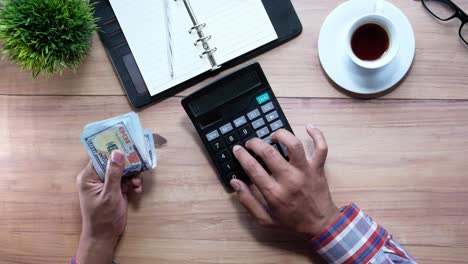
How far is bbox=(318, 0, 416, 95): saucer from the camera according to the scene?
75 centimetres

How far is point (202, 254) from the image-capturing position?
2.55 ft

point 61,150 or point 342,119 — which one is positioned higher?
point 61,150

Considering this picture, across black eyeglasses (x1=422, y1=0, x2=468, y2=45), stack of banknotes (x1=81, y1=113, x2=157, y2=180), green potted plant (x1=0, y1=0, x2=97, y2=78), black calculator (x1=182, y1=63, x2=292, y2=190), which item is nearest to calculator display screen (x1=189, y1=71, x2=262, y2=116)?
black calculator (x1=182, y1=63, x2=292, y2=190)

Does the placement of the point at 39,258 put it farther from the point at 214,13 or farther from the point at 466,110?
the point at 466,110

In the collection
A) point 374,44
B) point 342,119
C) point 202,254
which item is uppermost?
point 374,44

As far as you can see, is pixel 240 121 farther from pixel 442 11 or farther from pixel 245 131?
pixel 442 11

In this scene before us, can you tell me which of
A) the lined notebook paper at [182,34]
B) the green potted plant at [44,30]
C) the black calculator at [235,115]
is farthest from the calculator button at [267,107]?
the green potted plant at [44,30]

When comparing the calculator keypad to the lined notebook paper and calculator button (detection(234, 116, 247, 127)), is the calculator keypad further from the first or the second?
the lined notebook paper

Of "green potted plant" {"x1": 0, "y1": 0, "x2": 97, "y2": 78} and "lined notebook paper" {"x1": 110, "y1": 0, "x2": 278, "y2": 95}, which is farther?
"lined notebook paper" {"x1": 110, "y1": 0, "x2": 278, "y2": 95}

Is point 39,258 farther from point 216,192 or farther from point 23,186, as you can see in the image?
point 216,192

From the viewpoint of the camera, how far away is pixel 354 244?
28.3 inches

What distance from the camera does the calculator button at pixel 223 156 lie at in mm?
747

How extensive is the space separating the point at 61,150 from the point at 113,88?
0.47ft

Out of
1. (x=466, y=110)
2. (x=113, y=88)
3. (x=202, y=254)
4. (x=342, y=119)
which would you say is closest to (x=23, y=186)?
(x=113, y=88)
